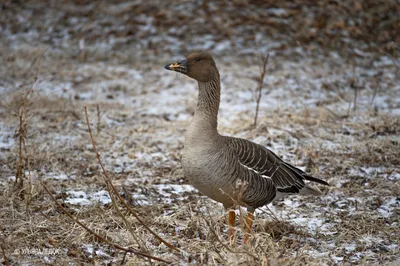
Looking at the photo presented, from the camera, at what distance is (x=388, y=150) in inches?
276

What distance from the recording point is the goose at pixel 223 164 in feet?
14.5

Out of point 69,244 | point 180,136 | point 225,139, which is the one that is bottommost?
point 180,136

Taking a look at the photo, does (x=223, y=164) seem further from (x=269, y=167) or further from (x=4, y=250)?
(x=4, y=250)

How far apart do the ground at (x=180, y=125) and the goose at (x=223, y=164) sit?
9.4 inches

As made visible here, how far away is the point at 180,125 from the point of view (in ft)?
27.9

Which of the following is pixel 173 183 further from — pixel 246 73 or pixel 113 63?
pixel 113 63

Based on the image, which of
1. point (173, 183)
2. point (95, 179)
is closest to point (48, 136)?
point (95, 179)

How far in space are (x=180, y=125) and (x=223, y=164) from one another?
4092 millimetres

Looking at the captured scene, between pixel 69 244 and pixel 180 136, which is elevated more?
pixel 69 244

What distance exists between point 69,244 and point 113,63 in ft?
26.3

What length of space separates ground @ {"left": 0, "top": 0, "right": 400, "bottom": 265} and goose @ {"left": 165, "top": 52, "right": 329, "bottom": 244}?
24 cm

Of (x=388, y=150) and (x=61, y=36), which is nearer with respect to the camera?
(x=388, y=150)

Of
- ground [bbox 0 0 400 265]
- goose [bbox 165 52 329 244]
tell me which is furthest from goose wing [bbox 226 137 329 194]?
ground [bbox 0 0 400 265]

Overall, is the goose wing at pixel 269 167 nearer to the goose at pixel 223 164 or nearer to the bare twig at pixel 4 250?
the goose at pixel 223 164
